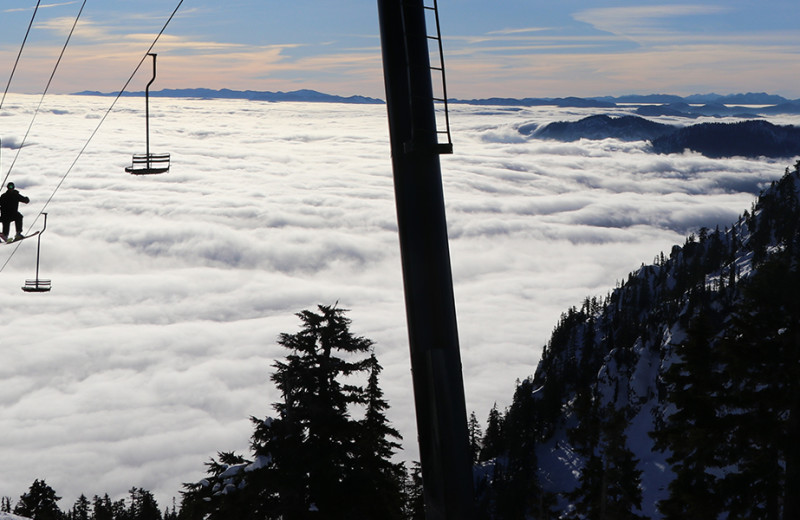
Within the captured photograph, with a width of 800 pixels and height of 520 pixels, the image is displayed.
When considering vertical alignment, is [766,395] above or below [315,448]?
above

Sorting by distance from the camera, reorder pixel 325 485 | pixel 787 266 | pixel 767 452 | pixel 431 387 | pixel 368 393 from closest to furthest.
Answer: pixel 431 387 < pixel 767 452 < pixel 787 266 < pixel 325 485 < pixel 368 393

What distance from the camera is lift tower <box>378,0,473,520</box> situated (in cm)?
758

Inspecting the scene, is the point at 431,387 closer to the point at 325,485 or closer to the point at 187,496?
the point at 325,485

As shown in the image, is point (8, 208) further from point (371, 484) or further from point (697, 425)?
point (697, 425)

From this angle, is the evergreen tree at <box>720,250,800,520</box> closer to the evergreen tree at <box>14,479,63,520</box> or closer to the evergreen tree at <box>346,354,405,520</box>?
the evergreen tree at <box>346,354,405,520</box>

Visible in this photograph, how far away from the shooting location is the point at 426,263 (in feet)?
24.8

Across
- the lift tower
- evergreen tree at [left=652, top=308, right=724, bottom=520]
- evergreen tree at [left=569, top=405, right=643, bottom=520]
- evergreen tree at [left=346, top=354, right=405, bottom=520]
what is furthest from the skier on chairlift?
evergreen tree at [left=569, top=405, right=643, bottom=520]

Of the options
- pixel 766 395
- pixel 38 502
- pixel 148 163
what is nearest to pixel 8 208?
pixel 148 163

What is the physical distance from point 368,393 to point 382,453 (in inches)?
110

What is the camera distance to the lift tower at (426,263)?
299 inches

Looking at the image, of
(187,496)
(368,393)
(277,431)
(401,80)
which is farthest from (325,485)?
(401,80)

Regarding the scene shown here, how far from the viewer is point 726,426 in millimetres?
21047

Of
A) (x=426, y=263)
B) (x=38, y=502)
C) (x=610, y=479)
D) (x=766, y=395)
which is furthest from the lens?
(x=38, y=502)

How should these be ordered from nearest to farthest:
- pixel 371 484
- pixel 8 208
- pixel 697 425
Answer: pixel 697 425 < pixel 371 484 < pixel 8 208
